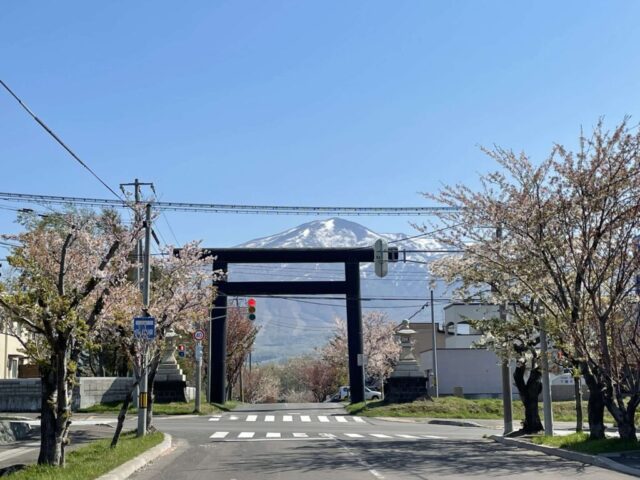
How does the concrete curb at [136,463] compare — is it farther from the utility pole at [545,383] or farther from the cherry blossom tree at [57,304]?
the utility pole at [545,383]

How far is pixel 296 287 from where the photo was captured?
4984 cm

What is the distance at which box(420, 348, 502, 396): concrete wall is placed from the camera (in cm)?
6075

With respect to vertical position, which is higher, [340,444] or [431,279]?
[431,279]

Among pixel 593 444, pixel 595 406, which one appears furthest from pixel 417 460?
pixel 595 406

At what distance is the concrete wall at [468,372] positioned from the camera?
60750 mm

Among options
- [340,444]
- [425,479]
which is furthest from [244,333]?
[425,479]

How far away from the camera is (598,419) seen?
65.5 ft

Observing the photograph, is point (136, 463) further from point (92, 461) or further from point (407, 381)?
point (407, 381)

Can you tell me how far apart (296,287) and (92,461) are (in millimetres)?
34464

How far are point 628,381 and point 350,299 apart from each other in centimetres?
3120

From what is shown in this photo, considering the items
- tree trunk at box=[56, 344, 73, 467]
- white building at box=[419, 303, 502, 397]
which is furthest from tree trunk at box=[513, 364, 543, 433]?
white building at box=[419, 303, 502, 397]

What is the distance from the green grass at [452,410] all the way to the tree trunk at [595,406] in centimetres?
2013

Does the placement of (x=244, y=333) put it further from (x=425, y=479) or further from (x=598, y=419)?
(x=425, y=479)

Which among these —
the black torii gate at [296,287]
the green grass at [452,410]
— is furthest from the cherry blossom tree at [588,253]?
the black torii gate at [296,287]
